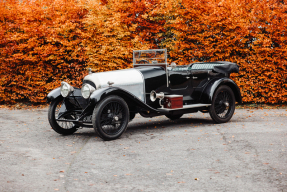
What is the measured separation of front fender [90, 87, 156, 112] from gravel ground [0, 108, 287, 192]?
659 mm

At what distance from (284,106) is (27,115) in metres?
8.24

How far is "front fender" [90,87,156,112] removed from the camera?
6.23 m

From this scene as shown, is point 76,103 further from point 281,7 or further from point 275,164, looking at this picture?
point 281,7

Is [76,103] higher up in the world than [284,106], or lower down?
higher up

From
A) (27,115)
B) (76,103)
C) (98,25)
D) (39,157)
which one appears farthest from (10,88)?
(39,157)

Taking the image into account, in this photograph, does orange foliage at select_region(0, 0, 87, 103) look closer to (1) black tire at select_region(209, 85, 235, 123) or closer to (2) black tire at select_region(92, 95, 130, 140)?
(1) black tire at select_region(209, 85, 235, 123)

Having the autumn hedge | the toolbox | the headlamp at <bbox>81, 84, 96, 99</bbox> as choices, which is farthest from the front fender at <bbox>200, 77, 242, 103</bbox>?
the autumn hedge

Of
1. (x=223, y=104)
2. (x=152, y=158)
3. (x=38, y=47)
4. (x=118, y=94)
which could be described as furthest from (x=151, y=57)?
(x=38, y=47)

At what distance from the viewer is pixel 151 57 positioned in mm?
8109

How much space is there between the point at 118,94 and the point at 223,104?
9.63ft

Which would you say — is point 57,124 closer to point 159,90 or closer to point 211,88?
point 159,90

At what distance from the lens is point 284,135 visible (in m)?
6.72

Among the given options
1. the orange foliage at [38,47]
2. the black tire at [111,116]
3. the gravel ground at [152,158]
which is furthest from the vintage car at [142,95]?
the orange foliage at [38,47]

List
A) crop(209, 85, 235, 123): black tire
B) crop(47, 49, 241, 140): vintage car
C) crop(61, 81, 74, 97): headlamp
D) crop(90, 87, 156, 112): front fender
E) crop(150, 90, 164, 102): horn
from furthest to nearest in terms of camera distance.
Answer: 1. crop(209, 85, 235, 123): black tire
2. crop(150, 90, 164, 102): horn
3. crop(61, 81, 74, 97): headlamp
4. crop(47, 49, 241, 140): vintage car
5. crop(90, 87, 156, 112): front fender
